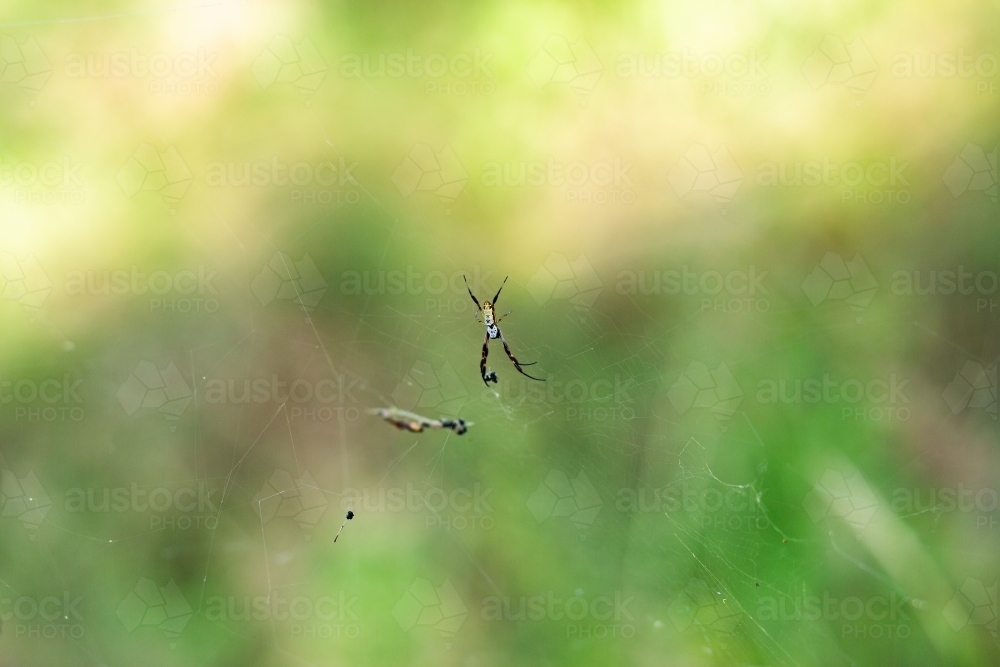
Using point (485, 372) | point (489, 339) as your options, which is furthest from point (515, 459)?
point (489, 339)

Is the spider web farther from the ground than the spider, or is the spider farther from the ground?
the spider

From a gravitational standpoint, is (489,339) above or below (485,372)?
above

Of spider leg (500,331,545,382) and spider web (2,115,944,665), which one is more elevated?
spider leg (500,331,545,382)

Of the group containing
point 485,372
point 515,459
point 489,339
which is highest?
point 489,339

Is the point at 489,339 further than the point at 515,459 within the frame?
No

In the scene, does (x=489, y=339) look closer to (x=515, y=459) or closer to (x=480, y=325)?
(x=480, y=325)

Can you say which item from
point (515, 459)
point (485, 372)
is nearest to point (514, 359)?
point (485, 372)

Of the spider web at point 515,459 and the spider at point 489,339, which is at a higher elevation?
the spider at point 489,339

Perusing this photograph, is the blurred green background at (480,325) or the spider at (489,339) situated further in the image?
the blurred green background at (480,325)

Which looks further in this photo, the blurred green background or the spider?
the blurred green background
